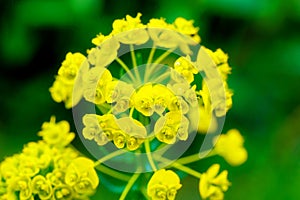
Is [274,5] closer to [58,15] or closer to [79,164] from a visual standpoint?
[58,15]

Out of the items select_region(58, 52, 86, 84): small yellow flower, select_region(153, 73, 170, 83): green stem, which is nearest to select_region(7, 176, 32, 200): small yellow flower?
select_region(58, 52, 86, 84): small yellow flower

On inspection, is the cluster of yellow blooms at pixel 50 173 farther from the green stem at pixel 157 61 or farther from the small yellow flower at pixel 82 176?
the green stem at pixel 157 61

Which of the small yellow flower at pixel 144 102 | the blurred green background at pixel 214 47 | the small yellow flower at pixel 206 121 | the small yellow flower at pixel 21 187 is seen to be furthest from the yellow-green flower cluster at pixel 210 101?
the blurred green background at pixel 214 47

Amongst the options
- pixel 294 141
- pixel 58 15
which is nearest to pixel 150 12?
pixel 58 15

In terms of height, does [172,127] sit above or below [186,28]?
below

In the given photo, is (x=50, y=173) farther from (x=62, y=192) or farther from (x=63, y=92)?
(x=63, y=92)

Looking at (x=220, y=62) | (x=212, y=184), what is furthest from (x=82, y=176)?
(x=220, y=62)
